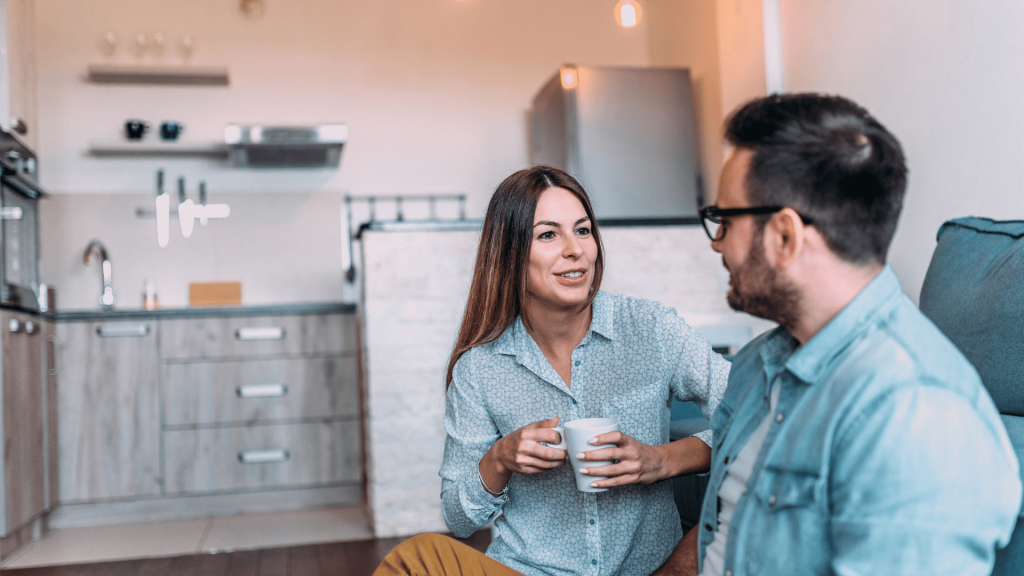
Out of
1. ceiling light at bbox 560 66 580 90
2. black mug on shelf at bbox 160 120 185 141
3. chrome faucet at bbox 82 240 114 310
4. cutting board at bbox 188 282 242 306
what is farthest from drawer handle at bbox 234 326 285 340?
ceiling light at bbox 560 66 580 90

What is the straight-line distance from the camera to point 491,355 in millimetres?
1384

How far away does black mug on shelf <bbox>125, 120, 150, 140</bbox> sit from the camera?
13.8ft

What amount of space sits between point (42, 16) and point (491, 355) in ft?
13.3

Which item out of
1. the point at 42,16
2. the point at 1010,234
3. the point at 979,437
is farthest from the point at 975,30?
the point at 42,16

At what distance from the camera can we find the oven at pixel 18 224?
337 centimetres

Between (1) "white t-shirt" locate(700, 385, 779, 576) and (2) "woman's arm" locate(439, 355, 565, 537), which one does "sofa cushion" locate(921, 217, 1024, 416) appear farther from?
(2) "woman's arm" locate(439, 355, 565, 537)

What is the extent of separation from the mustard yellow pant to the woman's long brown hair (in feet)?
1.07

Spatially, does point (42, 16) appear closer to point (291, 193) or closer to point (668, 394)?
point (291, 193)

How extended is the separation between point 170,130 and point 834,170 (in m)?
4.10

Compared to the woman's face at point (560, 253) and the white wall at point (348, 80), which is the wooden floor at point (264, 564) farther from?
the white wall at point (348, 80)

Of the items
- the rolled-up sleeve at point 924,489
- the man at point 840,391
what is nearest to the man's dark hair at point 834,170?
the man at point 840,391

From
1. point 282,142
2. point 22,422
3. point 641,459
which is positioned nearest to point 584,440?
point 641,459

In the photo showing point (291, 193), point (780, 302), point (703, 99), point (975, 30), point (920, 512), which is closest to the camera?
point (920, 512)

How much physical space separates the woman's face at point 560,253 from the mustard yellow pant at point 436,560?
415 mm
